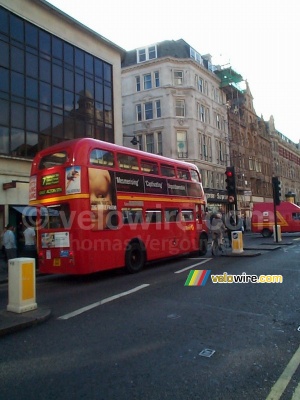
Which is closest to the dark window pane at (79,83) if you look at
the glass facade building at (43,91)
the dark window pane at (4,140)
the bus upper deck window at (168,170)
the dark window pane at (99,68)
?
the glass facade building at (43,91)

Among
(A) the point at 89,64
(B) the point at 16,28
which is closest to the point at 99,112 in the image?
(A) the point at 89,64

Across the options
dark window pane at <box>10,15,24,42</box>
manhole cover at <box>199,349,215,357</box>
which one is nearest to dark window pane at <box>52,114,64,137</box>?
dark window pane at <box>10,15,24,42</box>

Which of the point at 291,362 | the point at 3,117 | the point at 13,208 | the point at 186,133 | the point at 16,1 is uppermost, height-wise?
the point at 16,1

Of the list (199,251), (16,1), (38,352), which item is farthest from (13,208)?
(38,352)

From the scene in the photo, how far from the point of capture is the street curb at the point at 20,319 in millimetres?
5262

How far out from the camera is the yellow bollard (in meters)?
6.09

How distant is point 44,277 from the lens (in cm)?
1169

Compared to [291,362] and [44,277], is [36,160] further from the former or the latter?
[291,362]

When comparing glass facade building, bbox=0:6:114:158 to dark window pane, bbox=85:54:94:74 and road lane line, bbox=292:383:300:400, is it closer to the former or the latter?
dark window pane, bbox=85:54:94:74

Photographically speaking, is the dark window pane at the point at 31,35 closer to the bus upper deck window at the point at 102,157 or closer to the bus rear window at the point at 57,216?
the bus upper deck window at the point at 102,157

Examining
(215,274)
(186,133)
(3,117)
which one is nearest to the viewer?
(215,274)

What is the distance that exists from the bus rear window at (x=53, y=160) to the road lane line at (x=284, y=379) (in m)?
7.49

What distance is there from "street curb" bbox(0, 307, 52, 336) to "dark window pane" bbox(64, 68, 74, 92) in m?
18.3

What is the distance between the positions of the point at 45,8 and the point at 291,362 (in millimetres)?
22858
